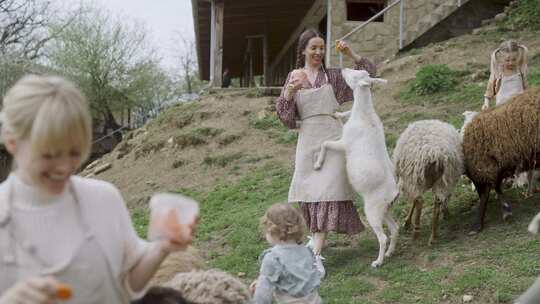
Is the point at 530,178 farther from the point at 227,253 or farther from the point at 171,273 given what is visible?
Answer: the point at 171,273

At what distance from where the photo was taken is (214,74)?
55.1ft

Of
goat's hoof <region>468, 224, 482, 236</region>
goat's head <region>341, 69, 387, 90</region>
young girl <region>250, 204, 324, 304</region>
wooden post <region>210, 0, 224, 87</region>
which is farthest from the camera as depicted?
wooden post <region>210, 0, 224, 87</region>

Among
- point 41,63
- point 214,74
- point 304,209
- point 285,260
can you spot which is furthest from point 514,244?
point 41,63

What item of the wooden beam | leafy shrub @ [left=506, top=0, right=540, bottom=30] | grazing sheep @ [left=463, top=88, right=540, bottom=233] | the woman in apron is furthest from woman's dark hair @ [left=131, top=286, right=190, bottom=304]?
the wooden beam

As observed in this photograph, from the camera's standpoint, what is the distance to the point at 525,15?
14852 millimetres

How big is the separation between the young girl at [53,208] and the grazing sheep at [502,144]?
4.67 meters

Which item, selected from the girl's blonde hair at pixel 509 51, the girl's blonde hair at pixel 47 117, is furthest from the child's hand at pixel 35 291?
the girl's blonde hair at pixel 509 51

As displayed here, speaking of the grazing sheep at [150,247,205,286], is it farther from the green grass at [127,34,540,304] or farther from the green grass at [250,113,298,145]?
the green grass at [250,113,298,145]

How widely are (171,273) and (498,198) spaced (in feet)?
13.7

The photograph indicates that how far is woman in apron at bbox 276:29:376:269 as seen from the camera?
607 cm

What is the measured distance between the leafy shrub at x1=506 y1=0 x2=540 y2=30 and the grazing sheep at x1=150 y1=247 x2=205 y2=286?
12463mm

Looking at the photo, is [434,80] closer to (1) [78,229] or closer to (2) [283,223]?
(2) [283,223]

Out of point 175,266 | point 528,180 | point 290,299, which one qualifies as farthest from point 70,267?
point 528,180

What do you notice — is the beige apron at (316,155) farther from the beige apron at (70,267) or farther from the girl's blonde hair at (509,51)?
the beige apron at (70,267)
